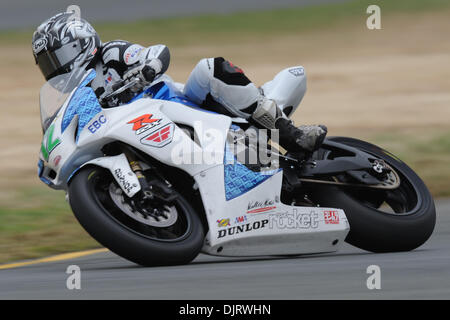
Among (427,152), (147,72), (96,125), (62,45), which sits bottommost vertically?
(427,152)

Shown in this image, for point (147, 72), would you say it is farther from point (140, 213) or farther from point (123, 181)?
point (140, 213)

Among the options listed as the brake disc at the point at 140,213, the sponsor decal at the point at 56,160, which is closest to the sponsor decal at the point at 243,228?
the brake disc at the point at 140,213

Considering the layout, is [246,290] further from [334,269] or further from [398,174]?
[398,174]

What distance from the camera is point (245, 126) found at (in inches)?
220

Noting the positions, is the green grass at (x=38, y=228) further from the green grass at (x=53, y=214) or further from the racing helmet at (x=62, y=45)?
the racing helmet at (x=62, y=45)

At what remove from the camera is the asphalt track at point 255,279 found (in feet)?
13.4

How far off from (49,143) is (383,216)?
6.31 feet

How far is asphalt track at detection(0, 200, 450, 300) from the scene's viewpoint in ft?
13.4

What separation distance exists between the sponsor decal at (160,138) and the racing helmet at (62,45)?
735 mm

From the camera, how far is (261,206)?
5.27m

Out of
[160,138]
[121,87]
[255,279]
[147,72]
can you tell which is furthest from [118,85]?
[255,279]

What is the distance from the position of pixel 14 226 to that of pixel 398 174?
3.18 metres

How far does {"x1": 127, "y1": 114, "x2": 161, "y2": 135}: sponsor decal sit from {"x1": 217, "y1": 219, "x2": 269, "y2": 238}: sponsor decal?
69 cm
